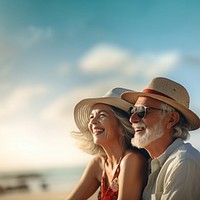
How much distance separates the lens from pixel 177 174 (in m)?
3.17

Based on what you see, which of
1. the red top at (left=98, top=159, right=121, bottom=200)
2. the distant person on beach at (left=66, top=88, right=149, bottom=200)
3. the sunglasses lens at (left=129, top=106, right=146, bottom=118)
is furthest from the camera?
the red top at (left=98, top=159, right=121, bottom=200)

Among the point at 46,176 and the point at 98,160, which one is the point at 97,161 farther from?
the point at 46,176

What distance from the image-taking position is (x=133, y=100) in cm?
400

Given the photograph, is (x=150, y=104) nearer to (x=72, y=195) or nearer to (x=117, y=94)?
(x=117, y=94)

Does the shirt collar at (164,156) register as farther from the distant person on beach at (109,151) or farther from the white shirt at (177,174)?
the distant person on beach at (109,151)

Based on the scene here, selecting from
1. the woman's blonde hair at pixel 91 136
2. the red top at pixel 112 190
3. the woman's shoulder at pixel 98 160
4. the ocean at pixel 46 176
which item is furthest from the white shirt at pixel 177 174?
the ocean at pixel 46 176

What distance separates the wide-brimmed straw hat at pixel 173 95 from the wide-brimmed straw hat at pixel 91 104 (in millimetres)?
278

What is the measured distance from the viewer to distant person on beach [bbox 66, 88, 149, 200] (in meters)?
3.81

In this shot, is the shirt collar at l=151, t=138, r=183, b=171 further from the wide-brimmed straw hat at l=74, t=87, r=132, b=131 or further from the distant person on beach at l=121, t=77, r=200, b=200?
the wide-brimmed straw hat at l=74, t=87, r=132, b=131

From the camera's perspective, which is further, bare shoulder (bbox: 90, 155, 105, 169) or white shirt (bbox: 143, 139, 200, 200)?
bare shoulder (bbox: 90, 155, 105, 169)

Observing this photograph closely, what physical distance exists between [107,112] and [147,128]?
1.94ft

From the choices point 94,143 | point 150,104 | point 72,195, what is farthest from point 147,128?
point 72,195

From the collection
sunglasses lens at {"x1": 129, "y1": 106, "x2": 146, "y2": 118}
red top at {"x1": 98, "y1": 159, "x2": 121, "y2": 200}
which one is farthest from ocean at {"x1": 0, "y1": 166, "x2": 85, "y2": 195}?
sunglasses lens at {"x1": 129, "y1": 106, "x2": 146, "y2": 118}

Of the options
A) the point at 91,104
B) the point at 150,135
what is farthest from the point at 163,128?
the point at 91,104
